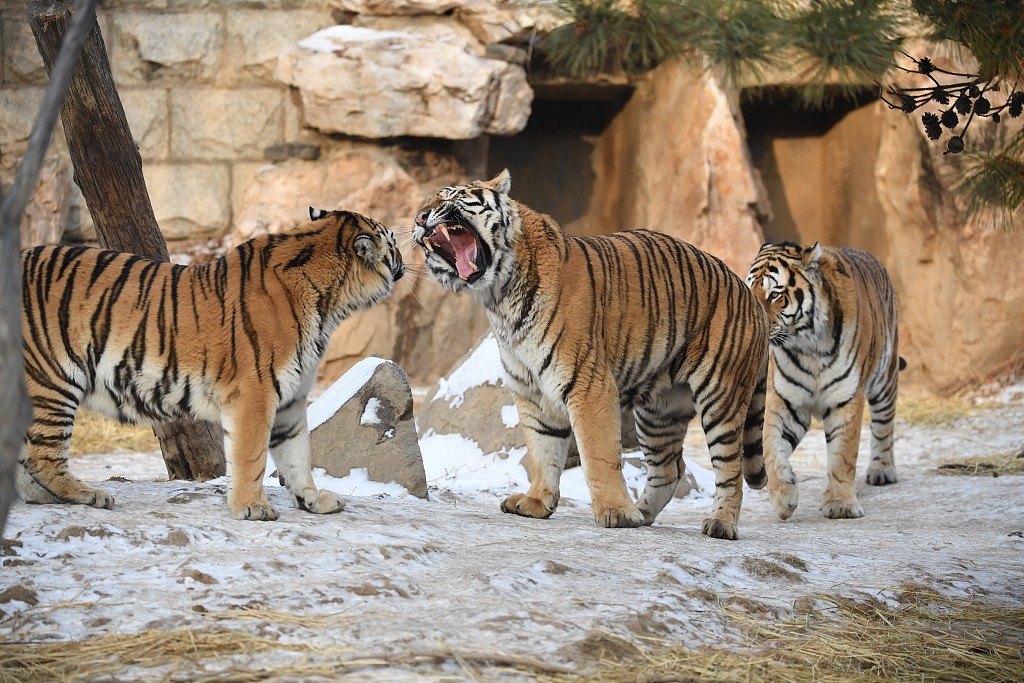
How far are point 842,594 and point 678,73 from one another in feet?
23.3

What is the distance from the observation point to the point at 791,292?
594cm

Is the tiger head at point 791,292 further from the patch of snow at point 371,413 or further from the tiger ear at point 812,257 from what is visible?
the patch of snow at point 371,413

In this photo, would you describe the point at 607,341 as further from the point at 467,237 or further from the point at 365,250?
the point at 365,250

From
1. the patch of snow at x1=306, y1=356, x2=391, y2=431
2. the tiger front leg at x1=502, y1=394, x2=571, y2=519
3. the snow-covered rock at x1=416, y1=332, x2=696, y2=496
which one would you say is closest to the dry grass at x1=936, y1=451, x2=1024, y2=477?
the snow-covered rock at x1=416, y1=332, x2=696, y2=496

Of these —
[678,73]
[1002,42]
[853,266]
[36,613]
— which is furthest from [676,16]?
[36,613]

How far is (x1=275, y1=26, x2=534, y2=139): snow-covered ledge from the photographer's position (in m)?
9.16

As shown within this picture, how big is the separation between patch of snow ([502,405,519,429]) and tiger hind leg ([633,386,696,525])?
→ 1.53 m

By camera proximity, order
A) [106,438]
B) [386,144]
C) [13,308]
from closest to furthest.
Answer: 1. [13,308]
2. [106,438]
3. [386,144]

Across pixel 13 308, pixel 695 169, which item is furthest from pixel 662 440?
pixel 695 169

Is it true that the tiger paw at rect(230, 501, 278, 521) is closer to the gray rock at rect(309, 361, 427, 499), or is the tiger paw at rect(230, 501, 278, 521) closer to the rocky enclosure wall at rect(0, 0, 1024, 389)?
the gray rock at rect(309, 361, 427, 499)

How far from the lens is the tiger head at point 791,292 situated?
233 inches

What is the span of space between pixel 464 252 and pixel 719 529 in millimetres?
1445

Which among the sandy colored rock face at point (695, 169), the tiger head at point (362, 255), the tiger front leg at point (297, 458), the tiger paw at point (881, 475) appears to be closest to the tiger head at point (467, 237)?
the tiger head at point (362, 255)

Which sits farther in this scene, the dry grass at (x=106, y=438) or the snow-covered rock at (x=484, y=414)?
the dry grass at (x=106, y=438)
